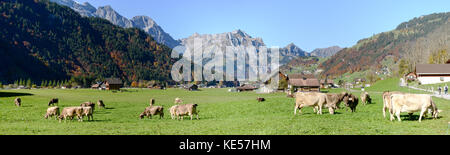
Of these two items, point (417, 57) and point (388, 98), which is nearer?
point (388, 98)

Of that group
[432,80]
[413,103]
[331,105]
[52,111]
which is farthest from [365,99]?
[432,80]

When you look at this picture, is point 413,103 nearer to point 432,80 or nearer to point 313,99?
point 313,99

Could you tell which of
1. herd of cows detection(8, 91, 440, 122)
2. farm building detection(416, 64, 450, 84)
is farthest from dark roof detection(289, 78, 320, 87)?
herd of cows detection(8, 91, 440, 122)

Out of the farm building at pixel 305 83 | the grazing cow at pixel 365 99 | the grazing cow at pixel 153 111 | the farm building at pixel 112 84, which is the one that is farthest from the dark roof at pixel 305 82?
the grazing cow at pixel 153 111

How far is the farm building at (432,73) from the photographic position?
9906 cm

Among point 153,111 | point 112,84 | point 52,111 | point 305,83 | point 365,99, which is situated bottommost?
point 153,111

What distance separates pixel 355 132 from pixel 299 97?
1197cm

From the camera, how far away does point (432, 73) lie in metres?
99.8

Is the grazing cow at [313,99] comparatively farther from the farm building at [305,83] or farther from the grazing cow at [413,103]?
the farm building at [305,83]

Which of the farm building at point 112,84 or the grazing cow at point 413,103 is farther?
the farm building at point 112,84

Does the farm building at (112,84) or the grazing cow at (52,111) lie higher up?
the farm building at (112,84)
